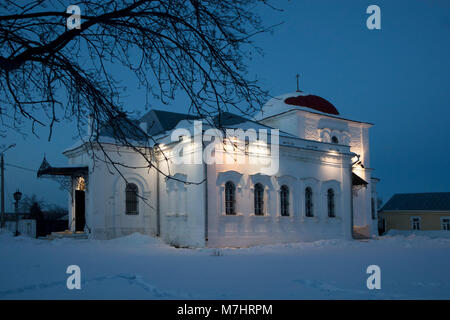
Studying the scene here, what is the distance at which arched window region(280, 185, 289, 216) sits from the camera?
19625 millimetres

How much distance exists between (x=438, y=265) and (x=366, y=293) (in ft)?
17.7

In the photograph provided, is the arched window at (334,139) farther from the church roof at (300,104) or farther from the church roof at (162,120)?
the church roof at (162,120)

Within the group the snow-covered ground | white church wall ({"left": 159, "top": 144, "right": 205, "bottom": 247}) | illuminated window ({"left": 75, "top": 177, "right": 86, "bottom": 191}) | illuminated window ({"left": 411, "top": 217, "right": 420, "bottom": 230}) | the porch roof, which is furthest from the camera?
illuminated window ({"left": 411, "top": 217, "right": 420, "bottom": 230})

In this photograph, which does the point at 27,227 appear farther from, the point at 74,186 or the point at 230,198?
the point at 230,198

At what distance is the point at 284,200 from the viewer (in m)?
19.8

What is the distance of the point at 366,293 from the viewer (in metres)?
6.64

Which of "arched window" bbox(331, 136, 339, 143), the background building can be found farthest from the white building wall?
the background building

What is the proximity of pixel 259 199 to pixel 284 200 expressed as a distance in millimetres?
1592

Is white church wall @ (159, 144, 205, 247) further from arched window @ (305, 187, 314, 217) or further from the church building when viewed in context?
arched window @ (305, 187, 314, 217)

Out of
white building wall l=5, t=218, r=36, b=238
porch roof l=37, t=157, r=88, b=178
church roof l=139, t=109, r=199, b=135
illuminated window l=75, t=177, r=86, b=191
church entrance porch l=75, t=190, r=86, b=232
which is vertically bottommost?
white building wall l=5, t=218, r=36, b=238

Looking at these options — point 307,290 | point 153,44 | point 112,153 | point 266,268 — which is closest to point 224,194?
point 112,153

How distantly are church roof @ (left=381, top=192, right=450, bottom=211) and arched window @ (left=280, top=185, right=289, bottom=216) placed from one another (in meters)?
27.6

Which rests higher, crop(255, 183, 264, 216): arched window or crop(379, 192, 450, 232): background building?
crop(255, 183, 264, 216): arched window

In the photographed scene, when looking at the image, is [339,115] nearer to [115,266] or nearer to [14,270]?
[115,266]
